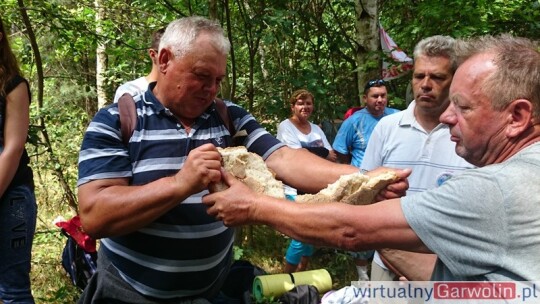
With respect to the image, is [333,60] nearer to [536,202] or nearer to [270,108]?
[270,108]

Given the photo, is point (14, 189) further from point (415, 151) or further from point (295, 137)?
point (295, 137)

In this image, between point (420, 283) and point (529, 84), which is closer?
point (529, 84)

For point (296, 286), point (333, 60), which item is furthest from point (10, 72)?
point (333, 60)

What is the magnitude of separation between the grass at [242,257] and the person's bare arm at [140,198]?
2.52 m

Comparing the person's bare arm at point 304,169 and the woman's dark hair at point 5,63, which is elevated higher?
the woman's dark hair at point 5,63

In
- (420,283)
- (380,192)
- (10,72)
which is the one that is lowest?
(420,283)

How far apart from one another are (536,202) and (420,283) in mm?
792

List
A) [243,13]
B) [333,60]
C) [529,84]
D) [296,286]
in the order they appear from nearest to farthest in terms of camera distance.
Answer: [529,84] < [296,286] < [243,13] < [333,60]

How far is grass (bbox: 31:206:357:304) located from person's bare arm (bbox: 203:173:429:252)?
8.07 feet

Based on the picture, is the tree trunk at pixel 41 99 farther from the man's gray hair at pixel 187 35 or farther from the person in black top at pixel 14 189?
the man's gray hair at pixel 187 35

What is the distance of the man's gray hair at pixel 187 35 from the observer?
79.9 inches

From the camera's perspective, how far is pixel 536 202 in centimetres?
140

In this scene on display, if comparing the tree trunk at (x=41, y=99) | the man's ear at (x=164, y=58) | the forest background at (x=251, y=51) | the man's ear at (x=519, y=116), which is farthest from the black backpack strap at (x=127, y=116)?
the tree trunk at (x=41, y=99)

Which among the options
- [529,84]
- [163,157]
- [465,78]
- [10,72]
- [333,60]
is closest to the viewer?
[529,84]
